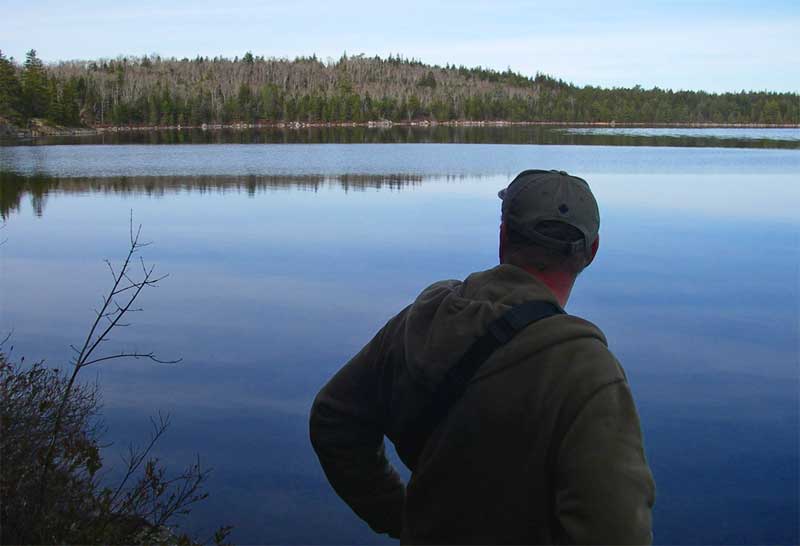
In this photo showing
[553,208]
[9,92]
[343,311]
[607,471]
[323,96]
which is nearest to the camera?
[607,471]

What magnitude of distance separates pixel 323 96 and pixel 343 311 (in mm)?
120656

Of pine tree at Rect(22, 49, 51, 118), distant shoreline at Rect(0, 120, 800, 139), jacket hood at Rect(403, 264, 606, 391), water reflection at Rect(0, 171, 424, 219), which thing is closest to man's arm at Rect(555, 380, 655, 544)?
jacket hood at Rect(403, 264, 606, 391)

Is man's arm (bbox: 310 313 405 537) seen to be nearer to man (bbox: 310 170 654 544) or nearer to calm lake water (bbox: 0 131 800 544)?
man (bbox: 310 170 654 544)

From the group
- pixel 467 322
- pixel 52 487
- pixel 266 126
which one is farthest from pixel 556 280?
pixel 266 126

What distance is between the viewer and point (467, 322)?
5.02ft

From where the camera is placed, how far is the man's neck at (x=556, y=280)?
1645mm

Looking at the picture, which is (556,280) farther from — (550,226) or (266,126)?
(266,126)

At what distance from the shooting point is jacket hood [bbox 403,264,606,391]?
1.46m

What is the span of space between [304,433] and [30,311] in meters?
5.39

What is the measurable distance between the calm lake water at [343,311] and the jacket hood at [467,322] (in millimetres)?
4047

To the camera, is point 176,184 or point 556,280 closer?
point 556,280

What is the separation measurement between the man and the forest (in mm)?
77688

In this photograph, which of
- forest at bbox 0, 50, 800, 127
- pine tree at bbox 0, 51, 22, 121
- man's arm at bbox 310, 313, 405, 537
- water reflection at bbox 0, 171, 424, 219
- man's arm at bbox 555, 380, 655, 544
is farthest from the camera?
forest at bbox 0, 50, 800, 127

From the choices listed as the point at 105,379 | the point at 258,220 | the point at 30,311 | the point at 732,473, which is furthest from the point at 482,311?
the point at 258,220
